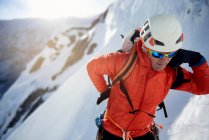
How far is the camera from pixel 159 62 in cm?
436

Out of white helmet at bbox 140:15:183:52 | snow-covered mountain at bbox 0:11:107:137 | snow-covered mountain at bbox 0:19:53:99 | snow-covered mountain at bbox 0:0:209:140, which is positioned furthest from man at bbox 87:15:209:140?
snow-covered mountain at bbox 0:19:53:99

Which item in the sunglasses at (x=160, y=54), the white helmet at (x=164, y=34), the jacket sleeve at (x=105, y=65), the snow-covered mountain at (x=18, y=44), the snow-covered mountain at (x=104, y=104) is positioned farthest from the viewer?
the snow-covered mountain at (x=18, y=44)

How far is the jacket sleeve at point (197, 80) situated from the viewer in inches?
181

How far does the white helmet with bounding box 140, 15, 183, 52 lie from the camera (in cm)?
410

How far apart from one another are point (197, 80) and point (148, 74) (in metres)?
0.84

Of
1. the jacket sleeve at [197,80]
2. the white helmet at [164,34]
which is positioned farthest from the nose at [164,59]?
the jacket sleeve at [197,80]

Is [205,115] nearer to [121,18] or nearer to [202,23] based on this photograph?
[202,23]

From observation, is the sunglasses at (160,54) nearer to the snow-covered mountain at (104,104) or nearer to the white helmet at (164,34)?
the white helmet at (164,34)

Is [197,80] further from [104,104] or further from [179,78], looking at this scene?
[104,104]

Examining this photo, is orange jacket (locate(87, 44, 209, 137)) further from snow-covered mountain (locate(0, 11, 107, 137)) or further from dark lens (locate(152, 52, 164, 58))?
snow-covered mountain (locate(0, 11, 107, 137))

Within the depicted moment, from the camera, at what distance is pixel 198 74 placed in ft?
15.2

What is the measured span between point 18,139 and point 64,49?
29.2 metres

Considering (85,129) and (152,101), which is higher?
(152,101)

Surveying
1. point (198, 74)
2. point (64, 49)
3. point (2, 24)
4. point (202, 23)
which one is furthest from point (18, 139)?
point (2, 24)
